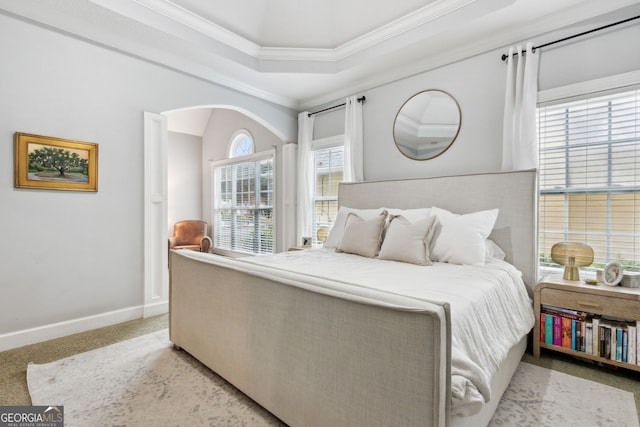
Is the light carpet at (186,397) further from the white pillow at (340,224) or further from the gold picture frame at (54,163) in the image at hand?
the white pillow at (340,224)

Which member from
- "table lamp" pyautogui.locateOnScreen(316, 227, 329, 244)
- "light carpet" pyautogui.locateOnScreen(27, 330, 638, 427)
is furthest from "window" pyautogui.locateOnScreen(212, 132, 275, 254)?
"light carpet" pyautogui.locateOnScreen(27, 330, 638, 427)

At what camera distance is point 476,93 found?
9.54 ft

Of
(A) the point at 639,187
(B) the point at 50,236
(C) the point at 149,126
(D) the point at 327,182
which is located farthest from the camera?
(D) the point at 327,182

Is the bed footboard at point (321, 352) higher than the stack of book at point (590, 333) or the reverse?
higher

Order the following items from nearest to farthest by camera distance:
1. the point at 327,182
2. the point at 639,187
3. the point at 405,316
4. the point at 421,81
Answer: the point at 405,316, the point at 639,187, the point at 421,81, the point at 327,182

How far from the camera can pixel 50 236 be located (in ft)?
8.24

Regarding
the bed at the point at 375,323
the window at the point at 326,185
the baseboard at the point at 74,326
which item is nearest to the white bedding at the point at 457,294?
the bed at the point at 375,323

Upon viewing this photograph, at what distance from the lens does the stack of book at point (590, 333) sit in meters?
1.89

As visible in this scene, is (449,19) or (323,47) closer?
(449,19)

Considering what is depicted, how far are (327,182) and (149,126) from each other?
2.24 meters

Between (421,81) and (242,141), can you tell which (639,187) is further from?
(242,141)

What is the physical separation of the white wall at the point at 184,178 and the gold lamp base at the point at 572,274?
6.09 m

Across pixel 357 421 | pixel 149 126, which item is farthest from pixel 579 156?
pixel 149 126

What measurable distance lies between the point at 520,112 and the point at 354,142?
1756mm
